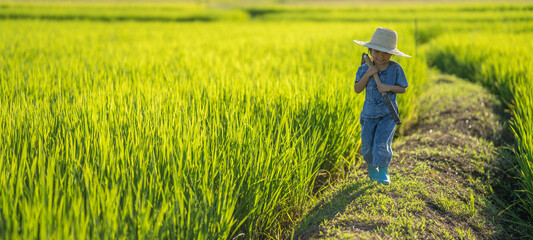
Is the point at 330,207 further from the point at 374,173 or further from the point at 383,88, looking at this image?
the point at 383,88

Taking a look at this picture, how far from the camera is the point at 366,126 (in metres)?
2.23

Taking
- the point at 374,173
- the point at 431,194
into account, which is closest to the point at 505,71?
the point at 431,194

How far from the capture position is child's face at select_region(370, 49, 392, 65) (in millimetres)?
2082

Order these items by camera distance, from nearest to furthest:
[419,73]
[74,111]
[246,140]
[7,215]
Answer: [7,215]
[246,140]
[74,111]
[419,73]

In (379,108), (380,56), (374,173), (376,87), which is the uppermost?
(380,56)

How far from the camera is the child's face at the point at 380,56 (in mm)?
2082

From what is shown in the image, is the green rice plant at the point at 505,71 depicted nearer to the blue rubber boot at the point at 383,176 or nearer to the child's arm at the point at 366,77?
the blue rubber boot at the point at 383,176

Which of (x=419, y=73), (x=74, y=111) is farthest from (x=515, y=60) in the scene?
(x=74, y=111)

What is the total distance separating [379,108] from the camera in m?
2.15

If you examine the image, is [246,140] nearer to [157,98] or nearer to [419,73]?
[157,98]

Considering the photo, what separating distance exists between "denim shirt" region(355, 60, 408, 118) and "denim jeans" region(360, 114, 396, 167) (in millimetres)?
53

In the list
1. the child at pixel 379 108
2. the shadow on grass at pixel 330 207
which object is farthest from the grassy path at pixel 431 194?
the child at pixel 379 108

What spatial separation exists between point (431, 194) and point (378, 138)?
17.0 inches

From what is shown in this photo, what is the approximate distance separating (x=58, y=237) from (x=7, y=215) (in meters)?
0.29
